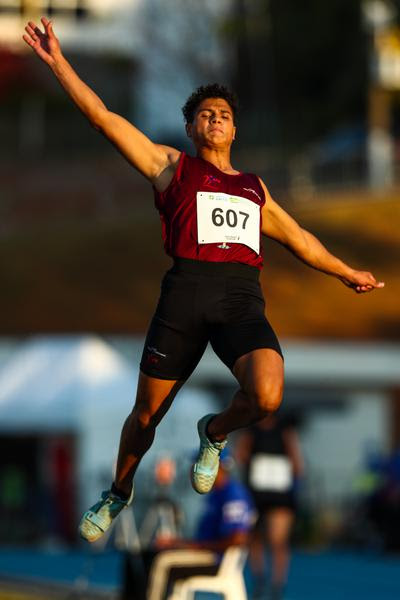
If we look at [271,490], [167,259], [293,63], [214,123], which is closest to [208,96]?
[214,123]

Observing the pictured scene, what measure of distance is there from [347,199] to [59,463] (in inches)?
534

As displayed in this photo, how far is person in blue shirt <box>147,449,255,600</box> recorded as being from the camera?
40.3 ft

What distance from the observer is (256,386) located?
6895mm

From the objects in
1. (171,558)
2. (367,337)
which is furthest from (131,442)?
(367,337)

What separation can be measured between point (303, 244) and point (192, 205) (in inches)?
32.7

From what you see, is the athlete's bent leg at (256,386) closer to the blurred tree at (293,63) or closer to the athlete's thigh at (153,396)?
the athlete's thigh at (153,396)

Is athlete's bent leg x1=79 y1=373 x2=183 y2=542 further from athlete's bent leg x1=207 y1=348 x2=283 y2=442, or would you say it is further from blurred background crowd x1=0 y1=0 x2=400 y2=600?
blurred background crowd x1=0 y1=0 x2=400 y2=600

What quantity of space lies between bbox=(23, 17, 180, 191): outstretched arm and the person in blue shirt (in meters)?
4.90

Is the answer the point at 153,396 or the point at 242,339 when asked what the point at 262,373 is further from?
the point at 153,396

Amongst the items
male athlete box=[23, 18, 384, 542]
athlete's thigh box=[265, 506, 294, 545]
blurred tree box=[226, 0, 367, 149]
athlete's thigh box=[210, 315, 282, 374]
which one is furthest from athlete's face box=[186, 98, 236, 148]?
blurred tree box=[226, 0, 367, 149]

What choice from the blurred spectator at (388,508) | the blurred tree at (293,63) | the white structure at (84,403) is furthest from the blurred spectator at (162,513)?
the blurred tree at (293,63)

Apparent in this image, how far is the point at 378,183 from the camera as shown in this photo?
35.5 metres

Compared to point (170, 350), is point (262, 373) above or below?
below

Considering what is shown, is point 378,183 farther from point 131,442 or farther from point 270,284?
point 131,442
